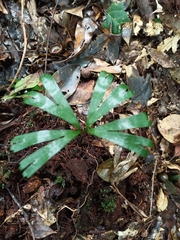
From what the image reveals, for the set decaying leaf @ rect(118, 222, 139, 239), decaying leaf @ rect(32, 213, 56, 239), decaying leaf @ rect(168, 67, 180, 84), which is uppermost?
decaying leaf @ rect(168, 67, 180, 84)

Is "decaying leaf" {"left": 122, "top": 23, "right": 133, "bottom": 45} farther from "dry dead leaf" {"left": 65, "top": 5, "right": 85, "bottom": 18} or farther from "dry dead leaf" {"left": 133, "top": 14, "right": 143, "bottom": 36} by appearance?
"dry dead leaf" {"left": 65, "top": 5, "right": 85, "bottom": 18}

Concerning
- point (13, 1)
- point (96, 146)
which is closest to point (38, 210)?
point (96, 146)

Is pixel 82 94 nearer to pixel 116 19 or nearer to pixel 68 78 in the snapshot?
pixel 68 78

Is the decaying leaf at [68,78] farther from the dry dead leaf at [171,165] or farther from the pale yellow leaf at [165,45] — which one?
the dry dead leaf at [171,165]

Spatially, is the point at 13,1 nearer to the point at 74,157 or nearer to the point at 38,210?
the point at 74,157

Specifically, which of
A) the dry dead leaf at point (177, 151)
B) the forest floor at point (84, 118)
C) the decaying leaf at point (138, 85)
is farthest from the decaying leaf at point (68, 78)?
the dry dead leaf at point (177, 151)

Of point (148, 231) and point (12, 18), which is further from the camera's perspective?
point (12, 18)

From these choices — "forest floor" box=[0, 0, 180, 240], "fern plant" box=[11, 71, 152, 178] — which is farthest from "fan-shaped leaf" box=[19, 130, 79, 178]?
"forest floor" box=[0, 0, 180, 240]

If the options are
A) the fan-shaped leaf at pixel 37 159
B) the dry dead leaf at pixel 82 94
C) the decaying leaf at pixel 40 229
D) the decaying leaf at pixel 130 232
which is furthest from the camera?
the dry dead leaf at pixel 82 94
